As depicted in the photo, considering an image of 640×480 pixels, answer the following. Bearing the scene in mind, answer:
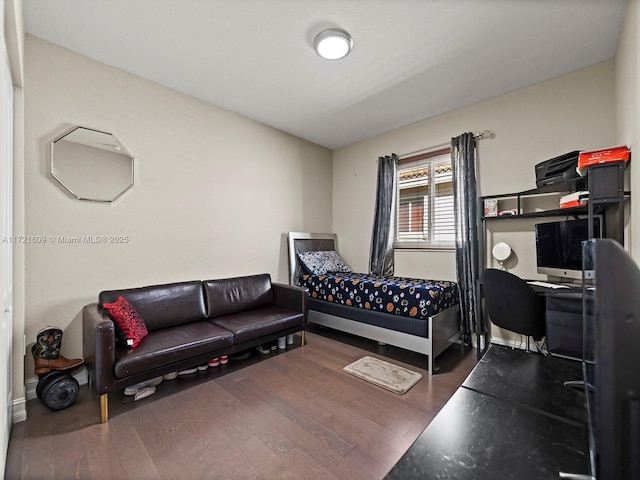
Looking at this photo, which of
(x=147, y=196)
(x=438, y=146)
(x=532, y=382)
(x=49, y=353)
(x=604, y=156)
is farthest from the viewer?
(x=438, y=146)

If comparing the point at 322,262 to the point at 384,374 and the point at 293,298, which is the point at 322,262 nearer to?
the point at 293,298

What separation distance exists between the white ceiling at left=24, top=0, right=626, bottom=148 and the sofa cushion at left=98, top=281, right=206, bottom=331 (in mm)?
2023

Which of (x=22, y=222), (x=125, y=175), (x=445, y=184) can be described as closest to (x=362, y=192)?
(x=445, y=184)

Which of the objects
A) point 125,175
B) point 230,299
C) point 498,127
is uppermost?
point 498,127

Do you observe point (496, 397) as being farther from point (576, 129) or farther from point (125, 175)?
point (125, 175)

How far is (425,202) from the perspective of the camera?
12.2 feet

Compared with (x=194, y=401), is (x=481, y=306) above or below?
above

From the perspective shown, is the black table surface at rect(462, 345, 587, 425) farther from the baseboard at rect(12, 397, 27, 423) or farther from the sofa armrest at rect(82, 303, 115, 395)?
the baseboard at rect(12, 397, 27, 423)

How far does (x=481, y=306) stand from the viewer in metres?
2.94

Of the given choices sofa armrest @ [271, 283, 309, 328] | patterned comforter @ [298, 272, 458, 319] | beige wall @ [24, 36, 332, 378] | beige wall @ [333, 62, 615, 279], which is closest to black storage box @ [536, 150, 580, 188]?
beige wall @ [333, 62, 615, 279]

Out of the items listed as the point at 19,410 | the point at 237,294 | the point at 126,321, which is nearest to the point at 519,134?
the point at 237,294

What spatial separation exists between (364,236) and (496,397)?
3436mm

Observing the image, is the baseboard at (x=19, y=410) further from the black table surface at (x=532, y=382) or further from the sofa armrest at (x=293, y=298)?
the black table surface at (x=532, y=382)

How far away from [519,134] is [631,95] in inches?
47.6
